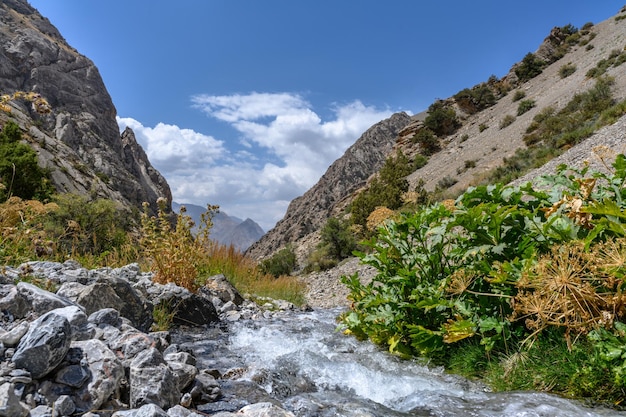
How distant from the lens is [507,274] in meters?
2.78

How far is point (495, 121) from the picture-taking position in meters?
32.7

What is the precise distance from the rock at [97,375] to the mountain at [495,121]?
533 inches

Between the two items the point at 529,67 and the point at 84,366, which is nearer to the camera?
the point at 84,366

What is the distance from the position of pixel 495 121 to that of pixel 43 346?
35.7m

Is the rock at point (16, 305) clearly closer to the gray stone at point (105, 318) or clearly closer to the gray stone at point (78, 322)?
the gray stone at point (78, 322)

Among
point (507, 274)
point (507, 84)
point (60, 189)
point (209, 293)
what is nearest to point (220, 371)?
point (507, 274)

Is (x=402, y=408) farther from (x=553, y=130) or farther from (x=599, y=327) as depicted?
→ (x=553, y=130)

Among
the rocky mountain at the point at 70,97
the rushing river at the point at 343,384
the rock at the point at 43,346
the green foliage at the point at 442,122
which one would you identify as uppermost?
the rocky mountain at the point at 70,97

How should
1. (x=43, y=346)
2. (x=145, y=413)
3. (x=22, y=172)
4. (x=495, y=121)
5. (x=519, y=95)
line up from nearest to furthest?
1. (x=145, y=413)
2. (x=43, y=346)
3. (x=22, y=172)
4. (x=495, y=121)
5. (x=519, y=95)

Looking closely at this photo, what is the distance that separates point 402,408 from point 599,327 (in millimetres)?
1381

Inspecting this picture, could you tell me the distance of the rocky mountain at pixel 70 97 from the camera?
49.6 meters

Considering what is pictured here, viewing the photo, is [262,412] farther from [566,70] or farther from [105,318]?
[566,70]

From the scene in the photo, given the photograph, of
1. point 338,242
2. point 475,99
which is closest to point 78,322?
point 338,242

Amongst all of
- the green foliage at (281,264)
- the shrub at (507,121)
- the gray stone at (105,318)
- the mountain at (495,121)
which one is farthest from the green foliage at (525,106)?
the gray stone at (105,318)
